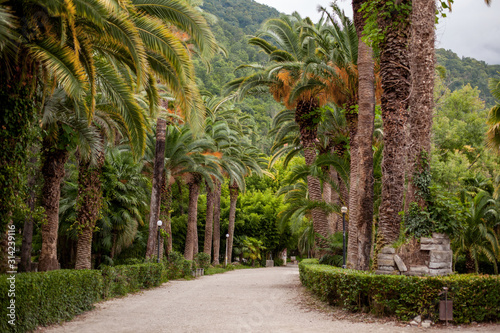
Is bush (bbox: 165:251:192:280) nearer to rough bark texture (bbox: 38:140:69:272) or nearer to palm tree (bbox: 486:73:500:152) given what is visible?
rough bark texture (bbox: 38:140:69:272)

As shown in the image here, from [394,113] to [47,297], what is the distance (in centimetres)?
938

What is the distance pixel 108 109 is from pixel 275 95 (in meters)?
9.92

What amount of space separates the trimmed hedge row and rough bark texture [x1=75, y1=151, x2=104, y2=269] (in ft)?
9.96

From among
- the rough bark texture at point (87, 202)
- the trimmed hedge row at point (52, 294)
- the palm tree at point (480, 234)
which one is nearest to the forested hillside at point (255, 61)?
the palm tree at point (480, 234)

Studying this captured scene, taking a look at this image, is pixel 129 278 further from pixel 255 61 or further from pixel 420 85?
pixel 255 61

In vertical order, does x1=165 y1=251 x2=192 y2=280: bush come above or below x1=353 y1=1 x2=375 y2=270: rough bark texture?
below

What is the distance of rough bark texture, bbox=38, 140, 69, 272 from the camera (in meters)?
14.5

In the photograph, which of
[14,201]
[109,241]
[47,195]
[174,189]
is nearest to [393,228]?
[14,201]

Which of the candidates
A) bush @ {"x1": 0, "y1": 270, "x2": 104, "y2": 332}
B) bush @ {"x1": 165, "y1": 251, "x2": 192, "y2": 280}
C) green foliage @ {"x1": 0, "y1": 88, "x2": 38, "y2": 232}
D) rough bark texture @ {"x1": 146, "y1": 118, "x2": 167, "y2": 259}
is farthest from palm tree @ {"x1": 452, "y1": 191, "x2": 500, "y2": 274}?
green foliage @ {"x1": 0, "y1": 88, "x2": 38, "y2": 232}

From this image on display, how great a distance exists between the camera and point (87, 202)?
16.6 metres

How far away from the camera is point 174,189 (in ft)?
131

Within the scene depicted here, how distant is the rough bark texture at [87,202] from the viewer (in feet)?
53.9

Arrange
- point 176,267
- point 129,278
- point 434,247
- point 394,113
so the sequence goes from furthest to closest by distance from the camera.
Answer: point 176,267 → point 129,278 → point 394,113 → point 434,247

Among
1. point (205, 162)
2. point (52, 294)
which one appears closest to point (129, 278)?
point (52, 294)
